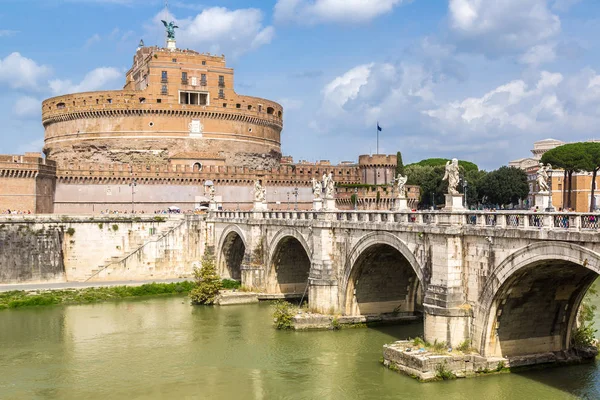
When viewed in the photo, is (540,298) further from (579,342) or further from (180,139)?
(180,139)

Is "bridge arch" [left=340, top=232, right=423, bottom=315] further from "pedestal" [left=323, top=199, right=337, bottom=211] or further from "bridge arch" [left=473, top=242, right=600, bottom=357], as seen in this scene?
"bridge arch" [left=473, top=242, right=600, bottom=357]

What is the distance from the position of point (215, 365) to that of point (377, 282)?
7903 millimetres

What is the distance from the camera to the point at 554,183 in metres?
63.3

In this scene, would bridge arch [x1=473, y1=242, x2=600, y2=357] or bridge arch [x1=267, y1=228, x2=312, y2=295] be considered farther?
bridge arch [x1=267, y1=228, x2=312, y2=295]

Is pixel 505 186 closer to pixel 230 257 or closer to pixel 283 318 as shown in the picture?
pixel 230 257

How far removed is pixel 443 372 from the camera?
19.7m

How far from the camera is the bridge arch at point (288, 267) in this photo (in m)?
35.8

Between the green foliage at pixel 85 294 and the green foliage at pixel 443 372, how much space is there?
2423cm

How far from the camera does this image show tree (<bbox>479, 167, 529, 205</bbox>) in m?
64.8

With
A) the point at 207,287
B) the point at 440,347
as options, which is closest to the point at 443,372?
the point at 440,347

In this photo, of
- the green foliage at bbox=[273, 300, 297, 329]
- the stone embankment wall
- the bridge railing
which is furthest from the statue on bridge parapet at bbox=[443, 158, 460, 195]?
the stone embankment wall

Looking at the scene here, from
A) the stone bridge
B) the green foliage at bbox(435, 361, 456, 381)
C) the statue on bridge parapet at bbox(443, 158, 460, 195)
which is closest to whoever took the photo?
the stone bridge

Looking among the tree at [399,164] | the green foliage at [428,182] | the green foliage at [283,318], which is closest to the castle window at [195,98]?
the tree at [399,164]

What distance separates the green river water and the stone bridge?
131cm
